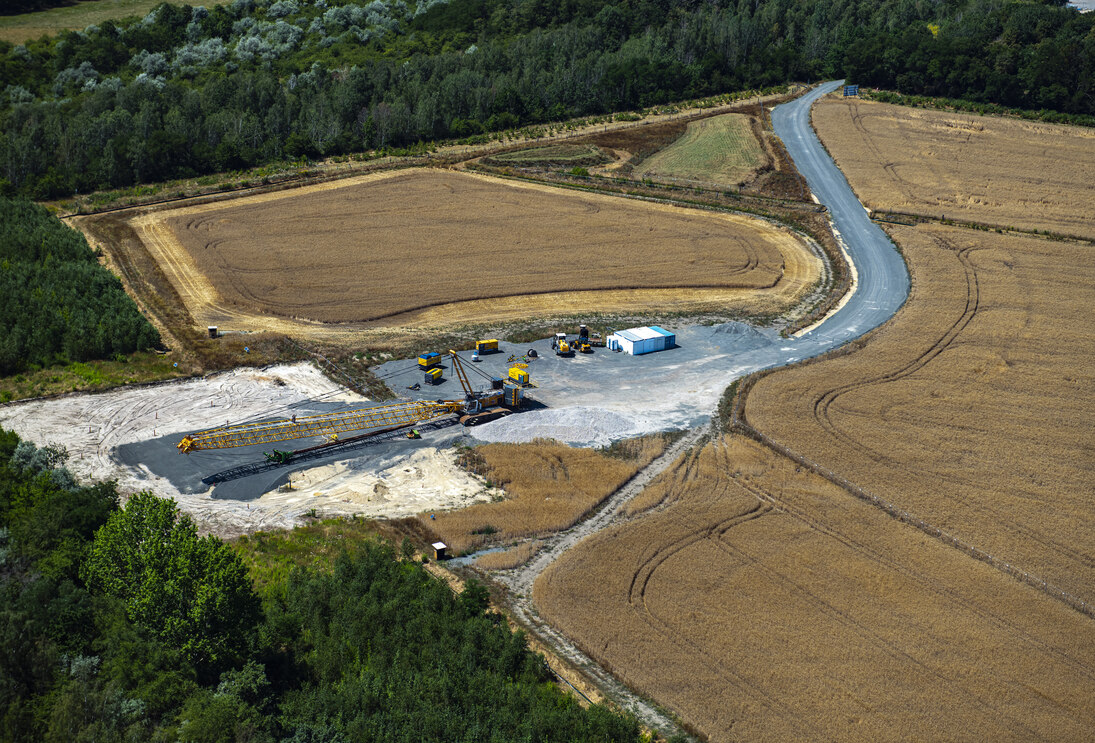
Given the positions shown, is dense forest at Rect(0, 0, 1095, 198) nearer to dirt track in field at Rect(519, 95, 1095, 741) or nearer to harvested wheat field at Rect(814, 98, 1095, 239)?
harvested wheat field at Rect(814, 98, 1095, 239)

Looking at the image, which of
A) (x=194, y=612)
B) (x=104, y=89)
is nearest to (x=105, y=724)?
(x=194, y=612)

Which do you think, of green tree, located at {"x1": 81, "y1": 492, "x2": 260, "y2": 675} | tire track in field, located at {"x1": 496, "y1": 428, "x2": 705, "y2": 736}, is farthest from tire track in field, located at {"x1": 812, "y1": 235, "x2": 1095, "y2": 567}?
green tree, located at {"x1": 81, "y1": 492, "x2": 260, "y2": 675}

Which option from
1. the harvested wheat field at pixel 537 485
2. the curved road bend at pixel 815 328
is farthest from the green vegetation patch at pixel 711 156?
the harvested wheat field at pixel 537 485

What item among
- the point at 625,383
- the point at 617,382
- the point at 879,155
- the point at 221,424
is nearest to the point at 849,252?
the point at 879,155

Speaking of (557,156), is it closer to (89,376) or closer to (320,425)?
(320,425)

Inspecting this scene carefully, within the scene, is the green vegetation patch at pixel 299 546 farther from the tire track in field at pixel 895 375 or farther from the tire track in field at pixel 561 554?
the tire track in field at pixel 895 375
